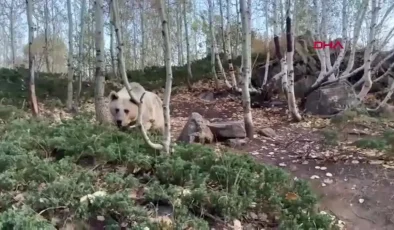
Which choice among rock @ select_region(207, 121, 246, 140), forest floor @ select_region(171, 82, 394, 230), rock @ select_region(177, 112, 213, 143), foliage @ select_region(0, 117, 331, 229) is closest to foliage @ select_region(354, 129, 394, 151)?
forest floor @ select_region(171, 82, 394, 230)

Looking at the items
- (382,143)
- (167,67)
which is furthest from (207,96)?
(167,67)

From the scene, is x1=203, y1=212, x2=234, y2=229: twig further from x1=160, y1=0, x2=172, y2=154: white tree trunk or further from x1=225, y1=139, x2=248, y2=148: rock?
x1=225, y1=139, x2=248, y2=148: rock

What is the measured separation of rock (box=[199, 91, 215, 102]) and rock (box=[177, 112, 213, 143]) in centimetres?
781

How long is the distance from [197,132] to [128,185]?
2791 millimetres

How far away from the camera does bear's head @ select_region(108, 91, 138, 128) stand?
6.36 metres

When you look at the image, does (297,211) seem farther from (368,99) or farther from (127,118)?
(368,99)

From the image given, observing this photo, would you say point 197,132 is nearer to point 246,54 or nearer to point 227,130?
point 227,130

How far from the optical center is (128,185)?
366 centimetres

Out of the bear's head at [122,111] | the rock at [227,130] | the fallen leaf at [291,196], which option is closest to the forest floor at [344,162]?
the rock at [227,130]

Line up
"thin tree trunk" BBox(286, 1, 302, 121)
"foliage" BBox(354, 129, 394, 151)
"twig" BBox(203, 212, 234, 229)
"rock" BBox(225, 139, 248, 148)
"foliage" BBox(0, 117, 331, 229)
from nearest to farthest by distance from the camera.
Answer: "foliage" BBox(0, 117, 331, 229) < "twig" BBox(203, 212, 234, 229) < "foliage" BBox(354, 129, 394, 151) < "rock" BBox(225, 139, 248, 148) < "thin tree trunk" BBox(286, 1, 302, 121)

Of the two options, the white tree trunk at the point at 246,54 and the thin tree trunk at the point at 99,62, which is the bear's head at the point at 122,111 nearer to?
the thin tree trunk at the point at 99,62

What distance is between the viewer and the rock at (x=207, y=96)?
1457 cm

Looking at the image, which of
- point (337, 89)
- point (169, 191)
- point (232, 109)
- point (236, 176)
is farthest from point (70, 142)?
point (232, 109)

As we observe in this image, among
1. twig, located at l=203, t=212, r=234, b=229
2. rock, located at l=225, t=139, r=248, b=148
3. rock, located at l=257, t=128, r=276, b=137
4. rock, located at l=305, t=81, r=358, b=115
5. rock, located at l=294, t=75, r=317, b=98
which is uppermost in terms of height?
rock, located at l=294, t=75, r=317, b=98
